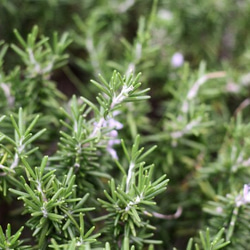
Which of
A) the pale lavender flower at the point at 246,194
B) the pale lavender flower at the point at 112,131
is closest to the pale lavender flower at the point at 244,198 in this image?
the pale lavender flower at the point at 246,194

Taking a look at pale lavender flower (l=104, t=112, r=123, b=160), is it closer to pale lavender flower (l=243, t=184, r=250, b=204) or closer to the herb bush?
the herb bush

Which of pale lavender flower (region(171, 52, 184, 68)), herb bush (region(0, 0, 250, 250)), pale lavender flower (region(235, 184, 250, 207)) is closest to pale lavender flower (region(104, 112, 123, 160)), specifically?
herb bush (region(0, 0, 250, 250))

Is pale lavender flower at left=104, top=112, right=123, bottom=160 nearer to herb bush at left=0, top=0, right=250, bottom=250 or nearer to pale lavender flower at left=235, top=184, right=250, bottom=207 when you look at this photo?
herb bush at left=0, top=0, right=250, bottom=250

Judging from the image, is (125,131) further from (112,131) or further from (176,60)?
(176,60)

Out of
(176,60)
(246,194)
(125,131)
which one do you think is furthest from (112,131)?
(176,60)

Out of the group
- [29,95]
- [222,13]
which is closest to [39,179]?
[29,95]

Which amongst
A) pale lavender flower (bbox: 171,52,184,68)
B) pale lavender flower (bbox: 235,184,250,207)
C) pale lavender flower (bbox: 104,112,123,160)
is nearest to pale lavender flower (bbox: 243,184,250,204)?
pale lavender flower (bbox: 235,184,250,207)

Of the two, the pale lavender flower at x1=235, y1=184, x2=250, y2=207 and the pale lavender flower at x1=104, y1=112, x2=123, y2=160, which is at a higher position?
the pale lavender flower at x1=104, y1=112, x2=123, y2=160

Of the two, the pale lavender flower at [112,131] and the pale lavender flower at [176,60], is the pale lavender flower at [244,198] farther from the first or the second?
the pale lavender flower at [176,60]

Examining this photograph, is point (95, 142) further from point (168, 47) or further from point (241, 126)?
point (168, 47)

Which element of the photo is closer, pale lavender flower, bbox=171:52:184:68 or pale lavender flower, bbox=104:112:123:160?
pale lavender flower, bbox=104:112:123:160
